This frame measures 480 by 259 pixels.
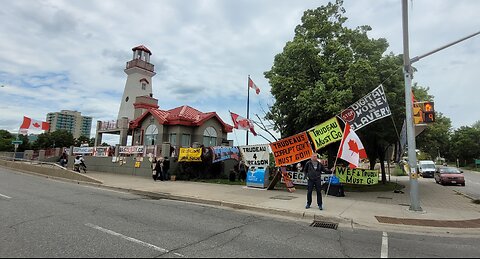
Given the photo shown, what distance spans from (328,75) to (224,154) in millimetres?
9525

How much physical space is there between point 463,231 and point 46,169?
25.4m

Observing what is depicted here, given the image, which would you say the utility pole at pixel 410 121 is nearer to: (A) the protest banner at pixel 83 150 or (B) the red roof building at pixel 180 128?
(B) the red roof building at pixel 180 128

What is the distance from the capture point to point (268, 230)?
761cm

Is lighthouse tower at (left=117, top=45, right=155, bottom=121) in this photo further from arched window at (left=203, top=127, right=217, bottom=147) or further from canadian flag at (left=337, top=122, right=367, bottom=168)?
canadian flag at (left=337, top=122, right=367, bottom=168)

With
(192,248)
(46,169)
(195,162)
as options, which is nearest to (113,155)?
(46,169)

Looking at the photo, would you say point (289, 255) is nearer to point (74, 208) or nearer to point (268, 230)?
point (268, 230)

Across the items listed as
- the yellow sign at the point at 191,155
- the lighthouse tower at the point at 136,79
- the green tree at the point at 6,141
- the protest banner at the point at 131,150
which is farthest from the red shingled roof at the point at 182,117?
the green tree at the point at 6,141

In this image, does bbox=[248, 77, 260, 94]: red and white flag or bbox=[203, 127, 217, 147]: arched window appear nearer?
bbox=[248, 77, 260, 94]: red and white flag

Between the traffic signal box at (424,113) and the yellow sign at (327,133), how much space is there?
294cm

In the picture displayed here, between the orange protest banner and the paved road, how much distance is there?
595 centimetres

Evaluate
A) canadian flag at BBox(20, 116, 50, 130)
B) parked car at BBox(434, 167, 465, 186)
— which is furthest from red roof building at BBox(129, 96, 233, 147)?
parked car at BBox(434, 167, 465, 186)

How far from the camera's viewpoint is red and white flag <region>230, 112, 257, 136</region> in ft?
70.9

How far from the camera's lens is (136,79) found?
39844 millimetres

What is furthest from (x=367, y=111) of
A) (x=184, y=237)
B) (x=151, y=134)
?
(x=151, y=134)
